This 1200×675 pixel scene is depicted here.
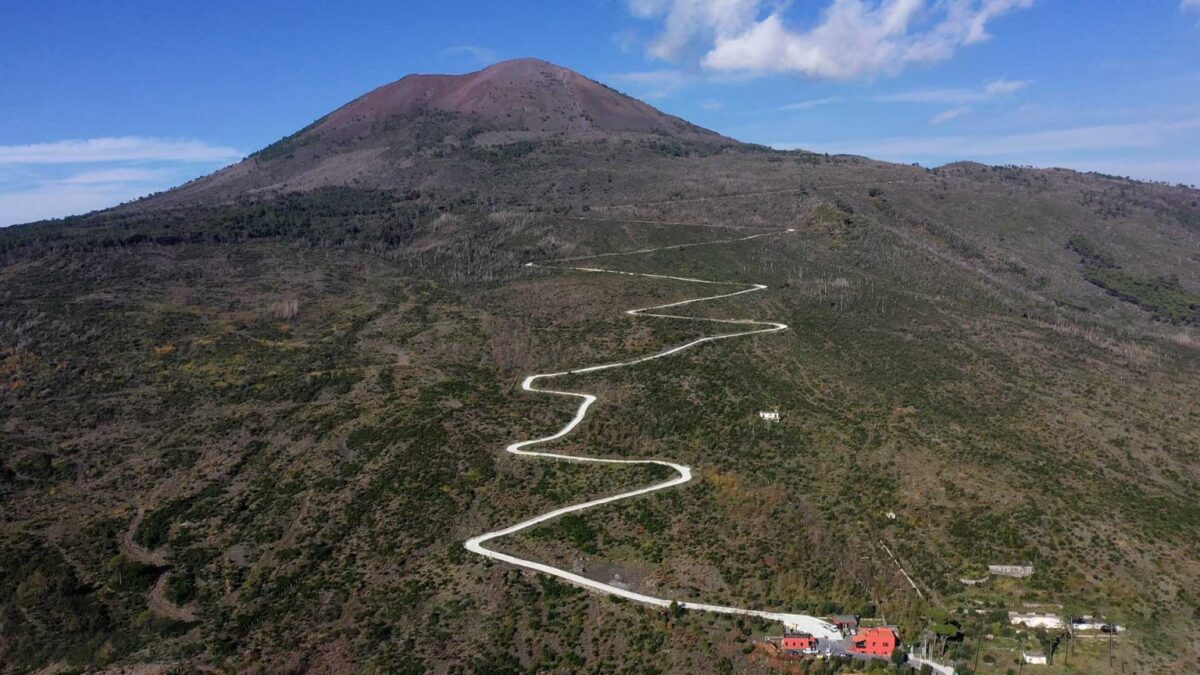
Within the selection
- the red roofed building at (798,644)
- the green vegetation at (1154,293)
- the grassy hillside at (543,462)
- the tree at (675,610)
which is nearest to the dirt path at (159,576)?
the grassy hillside at (543,462)

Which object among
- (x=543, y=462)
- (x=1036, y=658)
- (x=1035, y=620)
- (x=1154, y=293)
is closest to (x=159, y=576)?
(x=543, y=462)

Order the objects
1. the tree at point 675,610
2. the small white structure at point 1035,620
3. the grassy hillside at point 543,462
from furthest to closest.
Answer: the grassy hillside at point 543,462 < the tree at point 675,610 < the small white structure at point 1035,620

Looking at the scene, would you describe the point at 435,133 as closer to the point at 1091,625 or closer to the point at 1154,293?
the point at 1154,293

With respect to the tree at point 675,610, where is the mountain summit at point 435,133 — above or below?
above

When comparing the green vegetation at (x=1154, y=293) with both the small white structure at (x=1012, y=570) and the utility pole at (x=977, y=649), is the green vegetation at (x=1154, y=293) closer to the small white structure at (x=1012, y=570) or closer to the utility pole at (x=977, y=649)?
the small white structure at (x=1012, y=570)

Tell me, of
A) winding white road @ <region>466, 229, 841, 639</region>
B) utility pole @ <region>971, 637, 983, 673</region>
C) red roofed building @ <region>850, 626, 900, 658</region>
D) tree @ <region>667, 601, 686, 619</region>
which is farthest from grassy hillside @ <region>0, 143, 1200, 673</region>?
red roofed building @ <region>850, 626, 900, 658</region>

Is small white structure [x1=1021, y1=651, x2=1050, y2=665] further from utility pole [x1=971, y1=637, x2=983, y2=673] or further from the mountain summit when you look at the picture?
the mountain summit
